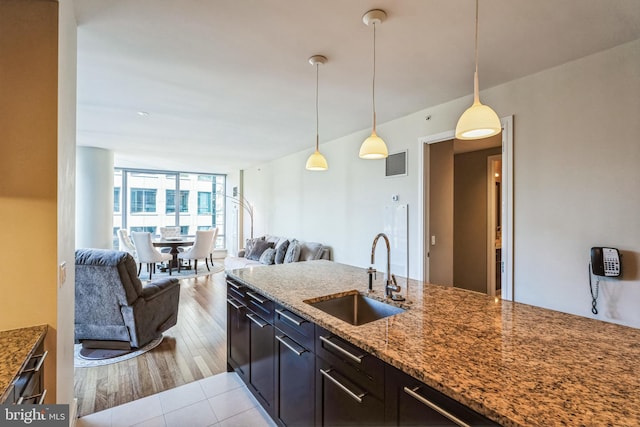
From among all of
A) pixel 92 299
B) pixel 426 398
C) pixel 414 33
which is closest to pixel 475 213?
pixel 414 33

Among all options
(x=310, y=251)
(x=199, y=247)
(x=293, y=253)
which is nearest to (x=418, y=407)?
(x=310, y=251)

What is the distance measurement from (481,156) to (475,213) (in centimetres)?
95

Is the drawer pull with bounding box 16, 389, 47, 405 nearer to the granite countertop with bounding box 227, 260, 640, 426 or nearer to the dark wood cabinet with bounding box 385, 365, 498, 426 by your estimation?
the granite countertop with bounding box 227, 260, 640, 426

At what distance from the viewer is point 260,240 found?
21.9 feet

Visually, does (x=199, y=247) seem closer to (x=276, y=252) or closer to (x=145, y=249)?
(x=145, y=249)

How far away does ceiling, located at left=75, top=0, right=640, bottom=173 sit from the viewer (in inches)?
70.1

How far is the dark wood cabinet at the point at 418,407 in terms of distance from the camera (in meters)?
0.95

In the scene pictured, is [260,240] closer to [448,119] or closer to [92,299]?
[92,299]

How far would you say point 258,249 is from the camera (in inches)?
253

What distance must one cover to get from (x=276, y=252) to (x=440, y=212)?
126 inches

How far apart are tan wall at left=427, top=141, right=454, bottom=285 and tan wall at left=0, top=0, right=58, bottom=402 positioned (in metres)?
3.42

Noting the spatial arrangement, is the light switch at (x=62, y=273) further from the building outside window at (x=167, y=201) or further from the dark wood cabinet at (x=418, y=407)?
the building outside window at (x=167, y=201)

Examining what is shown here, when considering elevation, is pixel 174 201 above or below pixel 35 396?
above

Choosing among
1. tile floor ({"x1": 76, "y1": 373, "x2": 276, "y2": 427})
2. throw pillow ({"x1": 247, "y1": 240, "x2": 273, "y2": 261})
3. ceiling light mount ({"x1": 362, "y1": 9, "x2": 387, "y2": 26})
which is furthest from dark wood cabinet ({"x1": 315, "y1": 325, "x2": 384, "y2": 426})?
throw pillow ({"x1": 247, "y1": 240, "x2": 273, "y2": 261})
